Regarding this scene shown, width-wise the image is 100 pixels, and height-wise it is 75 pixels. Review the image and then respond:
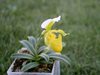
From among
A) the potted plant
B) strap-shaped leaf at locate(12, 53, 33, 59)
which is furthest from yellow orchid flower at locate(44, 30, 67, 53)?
strap-shaped leaf at locate(12, 53, 33, 59)

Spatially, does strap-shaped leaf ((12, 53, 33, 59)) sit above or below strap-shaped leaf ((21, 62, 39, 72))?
above

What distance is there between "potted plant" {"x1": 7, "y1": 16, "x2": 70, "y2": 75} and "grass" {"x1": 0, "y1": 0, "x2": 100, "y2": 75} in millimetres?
491

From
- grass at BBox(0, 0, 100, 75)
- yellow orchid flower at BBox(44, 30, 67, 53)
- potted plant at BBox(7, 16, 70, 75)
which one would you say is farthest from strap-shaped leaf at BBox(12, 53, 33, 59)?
grass at BBox(0, 0, 100, 75)

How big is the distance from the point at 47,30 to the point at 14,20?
155 centimetres

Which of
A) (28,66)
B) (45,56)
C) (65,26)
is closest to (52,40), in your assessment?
(45,56)

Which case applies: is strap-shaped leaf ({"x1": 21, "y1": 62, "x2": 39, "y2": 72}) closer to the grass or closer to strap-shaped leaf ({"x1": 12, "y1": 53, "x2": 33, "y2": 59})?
strap-shaped leaf ({"x1": 12, "y1": 53, "x2": 33, "y2": 59})

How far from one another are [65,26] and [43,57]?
156cm

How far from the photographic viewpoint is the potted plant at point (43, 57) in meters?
1.65

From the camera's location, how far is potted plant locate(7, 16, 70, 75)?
5.42ft

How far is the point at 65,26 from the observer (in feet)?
10.4

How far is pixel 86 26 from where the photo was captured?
127 inches

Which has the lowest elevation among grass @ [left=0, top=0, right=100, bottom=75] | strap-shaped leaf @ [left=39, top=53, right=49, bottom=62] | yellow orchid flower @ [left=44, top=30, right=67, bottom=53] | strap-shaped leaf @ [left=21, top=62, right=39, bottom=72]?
strap-shaped leaf @ [left=21, top=62, right=39, bottom=72]

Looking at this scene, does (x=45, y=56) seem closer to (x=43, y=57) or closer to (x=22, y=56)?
(x=43, y=57)

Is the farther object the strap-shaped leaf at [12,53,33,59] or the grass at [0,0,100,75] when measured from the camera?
the grass at [0,0,100,75]
